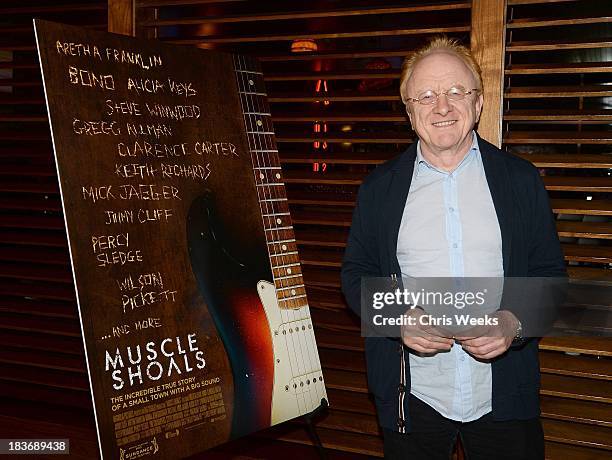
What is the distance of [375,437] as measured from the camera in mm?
2834

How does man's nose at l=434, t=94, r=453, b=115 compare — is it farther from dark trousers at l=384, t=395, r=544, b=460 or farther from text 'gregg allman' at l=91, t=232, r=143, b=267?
text 'gregg allman' at l=91, t=232, r=143, b=267

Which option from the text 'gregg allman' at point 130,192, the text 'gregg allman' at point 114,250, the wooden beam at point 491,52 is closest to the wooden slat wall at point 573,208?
the wooden beam at point 491,52

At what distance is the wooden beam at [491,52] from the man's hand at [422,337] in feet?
3.38

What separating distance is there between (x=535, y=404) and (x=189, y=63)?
4.46 ft

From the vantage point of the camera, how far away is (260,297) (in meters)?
2.02

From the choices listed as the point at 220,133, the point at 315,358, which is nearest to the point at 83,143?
the point at 220,133

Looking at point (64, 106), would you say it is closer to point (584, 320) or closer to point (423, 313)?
point (423, 313)

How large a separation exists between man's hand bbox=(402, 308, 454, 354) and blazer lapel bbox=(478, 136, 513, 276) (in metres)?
0.28

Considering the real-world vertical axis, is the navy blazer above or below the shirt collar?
below

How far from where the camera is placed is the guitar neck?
82.1 inches

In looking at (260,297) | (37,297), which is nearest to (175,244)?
(260,297)

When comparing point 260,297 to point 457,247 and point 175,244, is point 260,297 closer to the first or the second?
point 175,244

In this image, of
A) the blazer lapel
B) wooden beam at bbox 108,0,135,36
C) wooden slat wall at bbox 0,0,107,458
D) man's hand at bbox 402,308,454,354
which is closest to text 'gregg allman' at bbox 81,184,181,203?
man's hand at bbox 402,308,454,354

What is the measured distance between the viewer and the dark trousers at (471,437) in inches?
69.1
